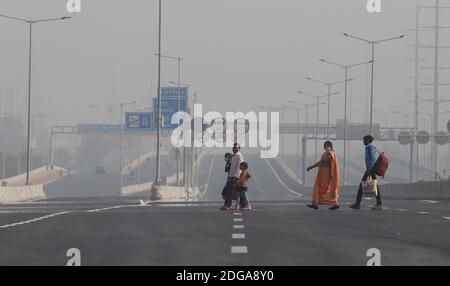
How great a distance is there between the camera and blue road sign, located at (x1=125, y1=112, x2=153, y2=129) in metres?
112

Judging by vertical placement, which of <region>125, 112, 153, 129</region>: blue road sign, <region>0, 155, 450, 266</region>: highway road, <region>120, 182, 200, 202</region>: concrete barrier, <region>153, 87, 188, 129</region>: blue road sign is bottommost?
<region>120, 182, 200, 202</region>: concrete barrier

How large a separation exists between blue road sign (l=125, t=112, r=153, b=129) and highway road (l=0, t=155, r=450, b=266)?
3350 inches

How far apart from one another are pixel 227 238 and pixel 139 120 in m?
95.0

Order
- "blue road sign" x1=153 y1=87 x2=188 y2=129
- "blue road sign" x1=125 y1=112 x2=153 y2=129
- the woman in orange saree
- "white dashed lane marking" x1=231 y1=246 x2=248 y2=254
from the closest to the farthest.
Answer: "white dashed lane marking" x1=231 y1=246 x2=248 y2=254 < the woman in orange saree < "blue road sign" x1=153 y1=87 x2=188 y2=129 < "blue road sign" x1=125 y1=112 x2=153 y2=129

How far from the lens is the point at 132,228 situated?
2078 cm

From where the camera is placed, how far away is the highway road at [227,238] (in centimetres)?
1472

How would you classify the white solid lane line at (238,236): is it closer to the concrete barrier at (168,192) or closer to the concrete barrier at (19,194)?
the concrete barrier at (19,194)

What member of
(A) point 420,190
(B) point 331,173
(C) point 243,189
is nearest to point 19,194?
(A) point 420,190

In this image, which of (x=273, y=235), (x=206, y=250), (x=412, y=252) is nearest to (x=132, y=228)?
(x=273, y=235)

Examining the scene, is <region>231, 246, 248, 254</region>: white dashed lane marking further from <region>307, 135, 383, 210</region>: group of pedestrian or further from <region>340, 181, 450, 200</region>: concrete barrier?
<region>340, 181, 450, 200</region>: concrete barrier

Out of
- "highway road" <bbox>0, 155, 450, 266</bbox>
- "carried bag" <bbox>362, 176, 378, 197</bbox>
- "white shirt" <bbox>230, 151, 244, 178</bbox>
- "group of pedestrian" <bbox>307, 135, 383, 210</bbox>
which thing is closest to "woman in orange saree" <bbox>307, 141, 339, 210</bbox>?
"group of pedestrian" <bbox>307, 135, 383, 210</bbox>

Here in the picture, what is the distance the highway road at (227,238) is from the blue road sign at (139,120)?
279 feet

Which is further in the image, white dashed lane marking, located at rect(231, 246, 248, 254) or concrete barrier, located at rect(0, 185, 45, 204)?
concrete barrier, located at rect(0, 185, 45, 204)
